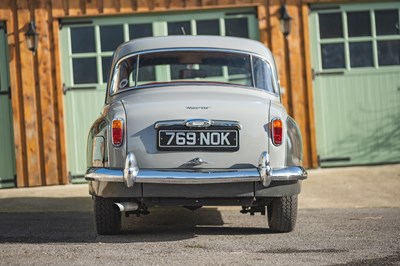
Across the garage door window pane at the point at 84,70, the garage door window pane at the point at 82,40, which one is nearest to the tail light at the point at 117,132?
the garage door window pane at the point at 84,70

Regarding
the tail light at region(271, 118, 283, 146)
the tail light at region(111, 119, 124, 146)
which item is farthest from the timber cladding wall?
the tail light at region(111, 119, 124, 146)

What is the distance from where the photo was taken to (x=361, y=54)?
1429 cm

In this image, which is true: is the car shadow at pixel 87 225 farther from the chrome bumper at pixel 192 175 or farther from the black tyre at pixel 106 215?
the chrome bumper at pixel 192 175

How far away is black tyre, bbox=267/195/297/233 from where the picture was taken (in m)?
7.89

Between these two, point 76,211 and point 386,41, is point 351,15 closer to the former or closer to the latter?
point 386,41

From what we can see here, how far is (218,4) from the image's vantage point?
1414 cm

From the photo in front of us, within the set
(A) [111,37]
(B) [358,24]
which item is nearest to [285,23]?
(B) [358,24]

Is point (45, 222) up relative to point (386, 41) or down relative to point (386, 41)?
down

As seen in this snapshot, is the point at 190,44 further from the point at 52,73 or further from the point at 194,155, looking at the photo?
the point at 52,73

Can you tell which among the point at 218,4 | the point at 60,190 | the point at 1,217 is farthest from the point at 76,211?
the point at 218,4

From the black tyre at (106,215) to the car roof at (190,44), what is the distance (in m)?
1.63

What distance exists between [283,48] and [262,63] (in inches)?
214

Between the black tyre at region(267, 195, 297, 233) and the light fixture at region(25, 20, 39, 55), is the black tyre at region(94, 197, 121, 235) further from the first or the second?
the light fixture at region(25, 20, 39, 55)

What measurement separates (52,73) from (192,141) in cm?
699
